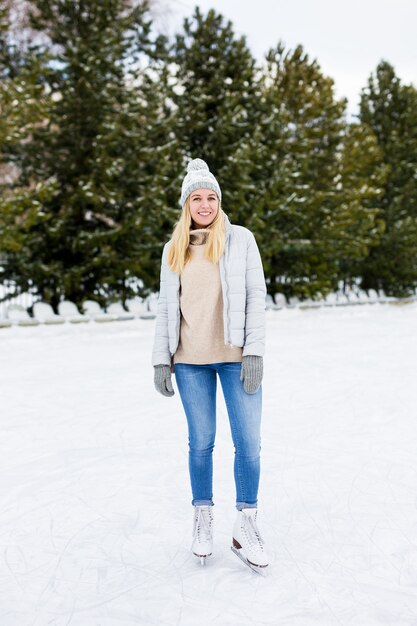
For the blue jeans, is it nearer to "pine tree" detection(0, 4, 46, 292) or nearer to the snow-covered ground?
the snow-covered ground

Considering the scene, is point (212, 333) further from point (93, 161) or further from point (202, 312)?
point (93, 161)

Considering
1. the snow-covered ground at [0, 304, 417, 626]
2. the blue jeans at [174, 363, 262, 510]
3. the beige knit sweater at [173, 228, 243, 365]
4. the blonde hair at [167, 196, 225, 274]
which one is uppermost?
the blonde hair at [167, 196, 225, 274]

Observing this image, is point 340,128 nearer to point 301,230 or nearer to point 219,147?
point 301,230

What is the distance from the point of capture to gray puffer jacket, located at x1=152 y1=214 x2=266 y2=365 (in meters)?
3.05

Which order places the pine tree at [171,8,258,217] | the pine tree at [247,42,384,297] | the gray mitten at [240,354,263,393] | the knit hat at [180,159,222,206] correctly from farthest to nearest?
1. the pine tree at [247,42,384,297]
2. the pine tree at [171,8,258,217]
3. the knit hat at [180,159,222,206]
4. the gray mitten at [240,354,263,393]

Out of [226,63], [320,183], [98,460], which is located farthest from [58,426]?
[320,183]

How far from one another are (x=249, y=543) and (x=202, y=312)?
3.75ft

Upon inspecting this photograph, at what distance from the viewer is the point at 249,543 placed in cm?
316

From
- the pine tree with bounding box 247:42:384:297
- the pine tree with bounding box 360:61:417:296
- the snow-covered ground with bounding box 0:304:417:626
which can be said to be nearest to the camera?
the snow-covered ground with bounding box 0:304:417:626

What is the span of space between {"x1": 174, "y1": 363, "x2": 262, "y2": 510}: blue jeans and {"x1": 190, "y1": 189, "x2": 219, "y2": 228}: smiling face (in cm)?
70

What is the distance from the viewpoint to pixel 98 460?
5109 mm

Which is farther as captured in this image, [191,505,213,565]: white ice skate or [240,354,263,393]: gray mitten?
[191,505,213,565]: white ice skate

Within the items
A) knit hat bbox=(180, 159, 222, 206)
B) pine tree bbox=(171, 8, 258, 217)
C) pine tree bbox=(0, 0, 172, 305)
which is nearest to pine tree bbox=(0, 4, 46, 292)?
pine tree bbox=(0, 0, 172, 305)

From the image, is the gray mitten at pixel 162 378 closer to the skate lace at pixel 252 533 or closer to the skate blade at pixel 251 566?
the skate lace at pixel 252 533
